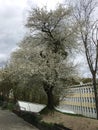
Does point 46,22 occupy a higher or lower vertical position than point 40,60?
higher

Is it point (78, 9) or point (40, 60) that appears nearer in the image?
point (78, 9)

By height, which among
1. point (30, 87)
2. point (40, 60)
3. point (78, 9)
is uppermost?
point (78, 9)

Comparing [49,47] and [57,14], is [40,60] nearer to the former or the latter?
[49,47]

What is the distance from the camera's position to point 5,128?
2781 cm

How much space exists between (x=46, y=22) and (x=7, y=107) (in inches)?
976

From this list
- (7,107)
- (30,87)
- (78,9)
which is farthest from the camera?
(7,107)

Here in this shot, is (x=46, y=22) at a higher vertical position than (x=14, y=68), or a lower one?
higher

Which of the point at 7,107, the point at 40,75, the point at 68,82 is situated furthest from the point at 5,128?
the point at 7,107

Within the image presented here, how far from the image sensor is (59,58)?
104 feet

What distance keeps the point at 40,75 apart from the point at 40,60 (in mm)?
1560

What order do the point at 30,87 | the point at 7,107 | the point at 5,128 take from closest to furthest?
the point at 5,128 < the point at 30,87 < the point at 7,107

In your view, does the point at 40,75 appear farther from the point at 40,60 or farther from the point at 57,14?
the point at 57,14

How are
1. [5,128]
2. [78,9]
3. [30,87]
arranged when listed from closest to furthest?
[78,9] → [5,128] → [30,87]

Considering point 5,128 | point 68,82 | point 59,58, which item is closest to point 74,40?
point 59,58
